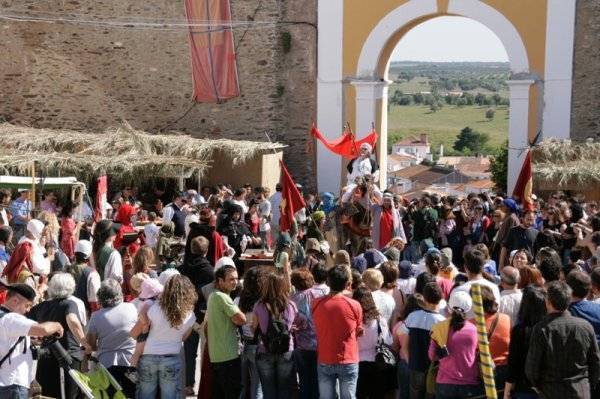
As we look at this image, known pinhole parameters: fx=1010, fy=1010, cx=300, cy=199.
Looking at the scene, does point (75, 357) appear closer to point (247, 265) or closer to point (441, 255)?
point (441, 255)

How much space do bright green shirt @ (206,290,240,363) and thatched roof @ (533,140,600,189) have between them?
9.31 m

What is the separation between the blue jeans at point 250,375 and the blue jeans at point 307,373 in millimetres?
339

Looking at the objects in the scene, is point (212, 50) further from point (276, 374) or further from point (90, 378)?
point (90, 378)

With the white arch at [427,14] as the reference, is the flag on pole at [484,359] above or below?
below

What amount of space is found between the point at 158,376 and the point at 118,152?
37.9 feet

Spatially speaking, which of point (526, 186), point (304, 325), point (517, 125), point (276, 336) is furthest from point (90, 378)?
point (517, 125)

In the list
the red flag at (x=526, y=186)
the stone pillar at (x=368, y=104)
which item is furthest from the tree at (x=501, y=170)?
Answer: the red flag at (x=526, y=186)

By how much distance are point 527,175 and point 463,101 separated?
10002 cm

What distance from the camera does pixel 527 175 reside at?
46.7ft

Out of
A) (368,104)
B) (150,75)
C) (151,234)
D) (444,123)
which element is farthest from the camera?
(444,123)

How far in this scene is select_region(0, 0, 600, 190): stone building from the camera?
18.9 metres

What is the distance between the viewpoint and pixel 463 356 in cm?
690

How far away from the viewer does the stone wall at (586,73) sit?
60.7 feet

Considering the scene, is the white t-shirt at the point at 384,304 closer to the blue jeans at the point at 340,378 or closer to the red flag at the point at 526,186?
the blue jeans at the point at 340,378
